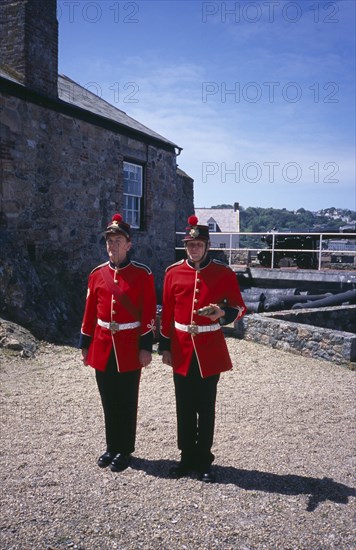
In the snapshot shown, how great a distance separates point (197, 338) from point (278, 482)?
1.26 meters

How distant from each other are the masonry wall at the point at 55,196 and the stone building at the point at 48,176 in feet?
0.07

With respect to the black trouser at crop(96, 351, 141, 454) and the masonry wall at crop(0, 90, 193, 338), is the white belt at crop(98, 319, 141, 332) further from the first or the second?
the masonry wall at crop(0, 90, 193, 338)

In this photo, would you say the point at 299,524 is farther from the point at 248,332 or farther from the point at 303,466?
the point at 248,332

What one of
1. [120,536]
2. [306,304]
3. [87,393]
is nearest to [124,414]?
[120,536]

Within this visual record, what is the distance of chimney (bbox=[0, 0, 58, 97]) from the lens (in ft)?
30.1

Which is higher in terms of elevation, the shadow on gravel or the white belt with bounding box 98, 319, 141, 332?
the white belt with bounding box 98, 319, 141, 332

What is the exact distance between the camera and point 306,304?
1103 centimetres

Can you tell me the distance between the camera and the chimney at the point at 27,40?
9164 mm

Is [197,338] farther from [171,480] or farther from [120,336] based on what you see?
[171,480]

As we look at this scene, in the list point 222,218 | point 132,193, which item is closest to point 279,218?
point 222,218

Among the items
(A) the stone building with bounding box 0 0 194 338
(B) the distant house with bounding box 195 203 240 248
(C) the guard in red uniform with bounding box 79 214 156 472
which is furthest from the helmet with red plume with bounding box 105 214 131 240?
(B) the distant house with bounding box 195 203 240 248

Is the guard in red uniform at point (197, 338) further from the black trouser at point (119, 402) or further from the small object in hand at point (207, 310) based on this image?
the black trouser at point (119, 402)

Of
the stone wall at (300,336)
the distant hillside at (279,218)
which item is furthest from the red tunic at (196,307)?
the distant hillside at (279,218)

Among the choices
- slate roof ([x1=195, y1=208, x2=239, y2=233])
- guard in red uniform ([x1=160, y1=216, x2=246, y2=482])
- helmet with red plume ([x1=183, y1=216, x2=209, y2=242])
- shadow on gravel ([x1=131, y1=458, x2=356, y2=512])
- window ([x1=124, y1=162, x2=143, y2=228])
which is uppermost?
slate roof ([x1=195, y1=208, x2=239, y2=233])
